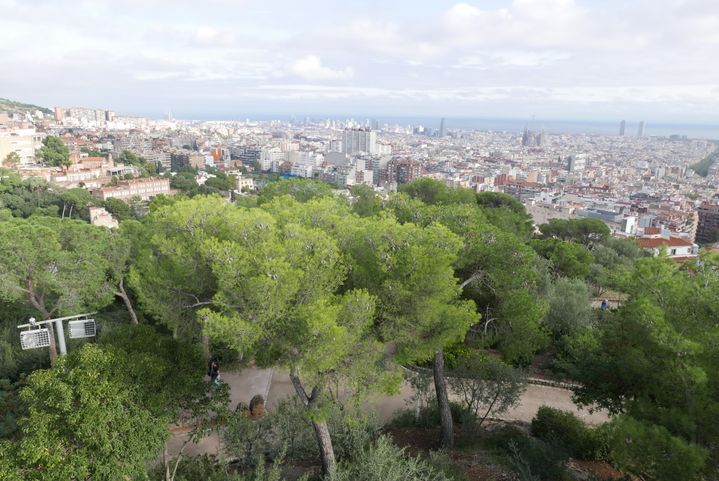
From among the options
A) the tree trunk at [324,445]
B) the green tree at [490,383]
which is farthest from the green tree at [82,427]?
the green tree at [490,383]

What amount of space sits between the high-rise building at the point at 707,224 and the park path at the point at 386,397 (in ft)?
172

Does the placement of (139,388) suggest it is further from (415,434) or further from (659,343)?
(659,343)

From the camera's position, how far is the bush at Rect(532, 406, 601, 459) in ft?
24.8

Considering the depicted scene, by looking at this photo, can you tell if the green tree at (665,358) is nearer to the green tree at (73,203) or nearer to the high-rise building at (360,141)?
the green tree at (73,203)

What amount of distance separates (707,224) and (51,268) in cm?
6189

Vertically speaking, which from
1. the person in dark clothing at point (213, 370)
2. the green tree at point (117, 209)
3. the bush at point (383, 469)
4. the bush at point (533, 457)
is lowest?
the green tree at point (117, 209)

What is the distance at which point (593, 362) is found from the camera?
22.9 feet

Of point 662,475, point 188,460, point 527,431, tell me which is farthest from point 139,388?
point 527,431

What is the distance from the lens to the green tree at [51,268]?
8.91 metres

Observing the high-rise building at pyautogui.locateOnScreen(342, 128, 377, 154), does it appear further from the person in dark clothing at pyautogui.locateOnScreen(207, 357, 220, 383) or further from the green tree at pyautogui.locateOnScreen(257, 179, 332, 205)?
the person in dark clothing at pyautogui.locateOnScreen(207, 357, 220, 383)

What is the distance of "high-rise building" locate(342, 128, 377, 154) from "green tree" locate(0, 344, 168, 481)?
423ft

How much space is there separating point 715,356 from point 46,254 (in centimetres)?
1044

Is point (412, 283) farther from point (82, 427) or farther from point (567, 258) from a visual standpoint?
point (567, 258)

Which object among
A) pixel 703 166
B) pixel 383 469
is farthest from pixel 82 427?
pixel 703 166
